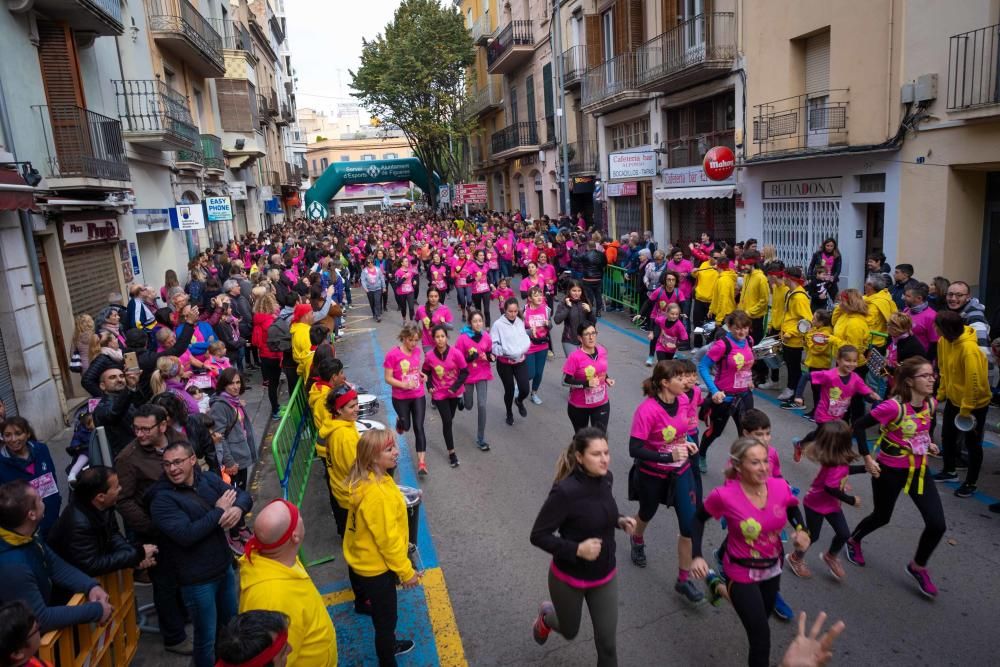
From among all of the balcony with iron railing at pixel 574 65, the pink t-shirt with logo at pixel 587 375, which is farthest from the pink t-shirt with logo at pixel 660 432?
the balcony with iron railing at pixel 574 65

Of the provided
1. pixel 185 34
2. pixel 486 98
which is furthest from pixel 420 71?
pixel 185 34

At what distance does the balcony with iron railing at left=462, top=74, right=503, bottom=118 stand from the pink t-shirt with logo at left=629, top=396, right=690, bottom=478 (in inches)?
1392

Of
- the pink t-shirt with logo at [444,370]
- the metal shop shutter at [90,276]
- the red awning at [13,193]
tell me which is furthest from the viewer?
the metal shop shutter at [90,276]

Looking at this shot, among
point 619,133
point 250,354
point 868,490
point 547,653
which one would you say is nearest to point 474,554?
point 547,653

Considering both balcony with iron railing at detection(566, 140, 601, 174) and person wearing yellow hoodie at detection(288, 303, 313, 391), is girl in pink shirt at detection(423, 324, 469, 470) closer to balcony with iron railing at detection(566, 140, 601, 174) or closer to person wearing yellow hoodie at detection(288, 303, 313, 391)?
person wearing yellow hoodie at detection(288, 303, 313, 391)

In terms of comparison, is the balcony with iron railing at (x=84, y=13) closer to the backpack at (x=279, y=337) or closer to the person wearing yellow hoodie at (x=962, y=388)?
the backpack at (x=279, y=337)

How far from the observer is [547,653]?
446cm

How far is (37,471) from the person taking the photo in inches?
206

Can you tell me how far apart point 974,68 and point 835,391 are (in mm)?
7140

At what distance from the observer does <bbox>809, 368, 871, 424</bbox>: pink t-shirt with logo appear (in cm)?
604

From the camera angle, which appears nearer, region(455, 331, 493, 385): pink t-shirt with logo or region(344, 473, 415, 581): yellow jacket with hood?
region(344, 473, 415, 581): yellow jacket with hood

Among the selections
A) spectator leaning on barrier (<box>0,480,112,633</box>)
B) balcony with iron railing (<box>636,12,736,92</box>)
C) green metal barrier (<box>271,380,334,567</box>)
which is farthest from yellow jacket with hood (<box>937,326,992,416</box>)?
balcony with iron railing (<box>636,12,736,92</box>)

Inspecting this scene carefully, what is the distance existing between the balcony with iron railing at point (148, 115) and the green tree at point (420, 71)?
2094 centimetres

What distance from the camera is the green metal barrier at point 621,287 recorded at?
15.3 metres
